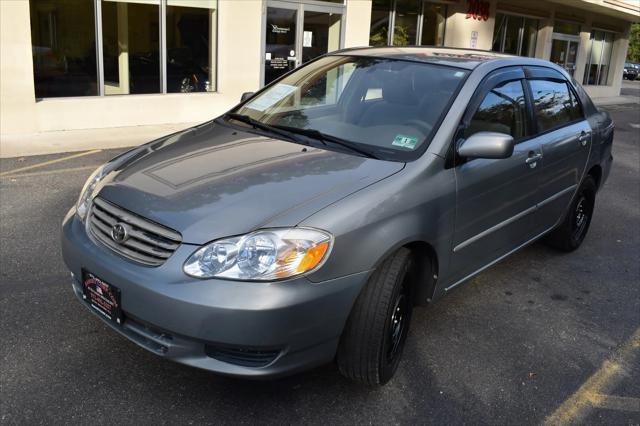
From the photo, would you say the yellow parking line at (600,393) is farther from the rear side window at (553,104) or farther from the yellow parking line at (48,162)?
the yellow parking line at (48,162)

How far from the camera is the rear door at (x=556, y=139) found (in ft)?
13.9

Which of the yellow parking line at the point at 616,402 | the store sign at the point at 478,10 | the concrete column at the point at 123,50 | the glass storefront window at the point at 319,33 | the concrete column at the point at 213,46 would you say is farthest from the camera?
the store sign at the point at 478,10

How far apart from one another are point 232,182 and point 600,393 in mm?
2190

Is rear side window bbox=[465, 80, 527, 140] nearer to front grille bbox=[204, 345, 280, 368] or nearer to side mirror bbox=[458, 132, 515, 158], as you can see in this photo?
side mirror bbox=[458, 132, 515, 158]

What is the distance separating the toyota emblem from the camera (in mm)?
2732

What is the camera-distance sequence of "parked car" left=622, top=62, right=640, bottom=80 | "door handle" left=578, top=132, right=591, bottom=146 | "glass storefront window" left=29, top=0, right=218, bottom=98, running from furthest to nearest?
"parked car" left=622, top=62, right=640, bottom=80 < "glass storefront window" left=29, top=0, right=218, bottom=98 < "door handle" left=578, top=132, right=591, bottom=146

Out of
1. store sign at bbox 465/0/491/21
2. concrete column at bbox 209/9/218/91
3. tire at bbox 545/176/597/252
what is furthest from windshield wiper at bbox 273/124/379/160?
store sign at bbox 465/0/491/21

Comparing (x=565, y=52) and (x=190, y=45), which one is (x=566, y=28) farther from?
(x=190, y=45)

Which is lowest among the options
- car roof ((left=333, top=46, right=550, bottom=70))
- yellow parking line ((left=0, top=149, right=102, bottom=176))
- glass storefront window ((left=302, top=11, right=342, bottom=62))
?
yellow parking line ((left=0, top=149, right=102, bottom=176))

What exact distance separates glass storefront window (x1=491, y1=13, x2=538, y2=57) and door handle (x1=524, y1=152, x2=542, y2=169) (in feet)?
49.0

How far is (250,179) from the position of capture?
9.59ft

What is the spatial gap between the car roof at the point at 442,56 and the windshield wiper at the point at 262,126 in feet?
3.02

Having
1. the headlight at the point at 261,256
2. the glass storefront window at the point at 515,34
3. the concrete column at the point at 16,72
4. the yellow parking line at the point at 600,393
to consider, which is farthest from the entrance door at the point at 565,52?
the headlight at the point at 261,256

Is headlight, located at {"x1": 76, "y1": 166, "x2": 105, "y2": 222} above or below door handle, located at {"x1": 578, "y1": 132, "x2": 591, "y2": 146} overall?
below
